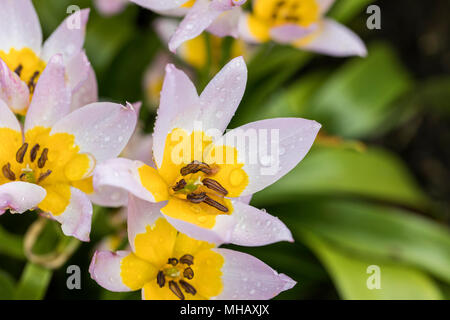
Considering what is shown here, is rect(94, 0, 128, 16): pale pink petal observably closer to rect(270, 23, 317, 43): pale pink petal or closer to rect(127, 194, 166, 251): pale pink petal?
rect(270, 23, 317, 43): pale pink petal

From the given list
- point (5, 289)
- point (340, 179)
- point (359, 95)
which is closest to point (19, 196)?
point (5, 289)

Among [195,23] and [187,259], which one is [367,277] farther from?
[195,23]

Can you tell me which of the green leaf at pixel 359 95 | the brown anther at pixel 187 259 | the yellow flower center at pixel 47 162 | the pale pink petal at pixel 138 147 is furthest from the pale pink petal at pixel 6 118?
the green leaf at pixel 359 95

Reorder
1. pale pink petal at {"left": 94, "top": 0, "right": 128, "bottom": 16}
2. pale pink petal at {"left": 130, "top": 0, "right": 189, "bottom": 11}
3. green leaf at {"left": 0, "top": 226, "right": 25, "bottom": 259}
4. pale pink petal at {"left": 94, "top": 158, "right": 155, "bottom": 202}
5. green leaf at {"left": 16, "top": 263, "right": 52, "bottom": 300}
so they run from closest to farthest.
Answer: pale pink petal at {"left": 94, "top": 158, "right": 155, "bottom": 202} < pale pink petal at {"left": 130, "top": 0, "right": 189, "bottom": 11} < green leaf at {"left": 16, "top": 263, "right": 52, "bottom": 300} < green leaf at {"left": 0, "top": 226, "right": 25, "bottom": 259} < pale pink petal at {"left": 94, "top": 0, "right": 128, "bottom": 16}

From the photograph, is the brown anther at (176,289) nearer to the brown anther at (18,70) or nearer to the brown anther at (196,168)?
the brown anther at (196,168)

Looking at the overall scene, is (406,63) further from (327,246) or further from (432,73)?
(327,246)

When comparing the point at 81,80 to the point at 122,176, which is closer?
the point at 122,176

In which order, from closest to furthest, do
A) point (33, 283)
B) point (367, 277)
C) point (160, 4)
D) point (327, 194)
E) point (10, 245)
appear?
point (160, 4) < point (33, 283) < point (10, 245) < point (367, 277) < point (327, 194)

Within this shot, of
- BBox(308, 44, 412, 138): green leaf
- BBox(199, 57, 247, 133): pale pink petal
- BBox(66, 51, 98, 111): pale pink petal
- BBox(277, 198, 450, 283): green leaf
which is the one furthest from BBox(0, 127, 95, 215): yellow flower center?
BBox(308, 44, 412, 138): green leaf
